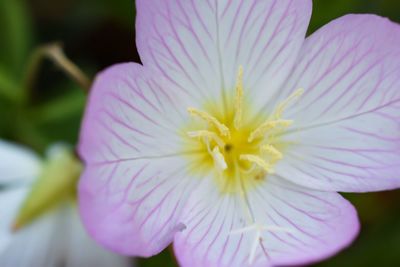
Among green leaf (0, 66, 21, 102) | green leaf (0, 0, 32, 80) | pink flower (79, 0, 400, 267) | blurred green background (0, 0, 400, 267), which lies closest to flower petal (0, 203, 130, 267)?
blurred green background (0, 0, 400, 267)

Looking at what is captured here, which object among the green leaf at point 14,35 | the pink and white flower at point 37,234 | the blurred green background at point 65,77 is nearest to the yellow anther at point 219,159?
the pink and white flower at point 37,234

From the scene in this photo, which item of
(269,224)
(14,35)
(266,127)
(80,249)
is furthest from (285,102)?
(14,35)

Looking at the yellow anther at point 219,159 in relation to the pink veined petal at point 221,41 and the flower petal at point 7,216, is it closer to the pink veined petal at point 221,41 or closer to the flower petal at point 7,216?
the pink veined petal at point 221,41

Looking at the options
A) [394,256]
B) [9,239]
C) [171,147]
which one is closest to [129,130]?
[171,147]

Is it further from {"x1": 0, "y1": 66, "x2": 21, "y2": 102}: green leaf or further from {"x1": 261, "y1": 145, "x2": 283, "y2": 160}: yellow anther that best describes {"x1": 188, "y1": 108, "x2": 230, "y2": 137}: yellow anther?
{"x1": 0, "y1": 66, "x2": 21, "y2": 102}: green leaf

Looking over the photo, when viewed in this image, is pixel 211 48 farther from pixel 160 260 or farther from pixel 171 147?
pixel 160 260

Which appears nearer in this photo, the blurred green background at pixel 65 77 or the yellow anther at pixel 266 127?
the yellow anther at pixel 266 127
